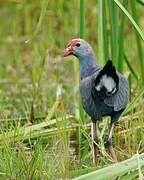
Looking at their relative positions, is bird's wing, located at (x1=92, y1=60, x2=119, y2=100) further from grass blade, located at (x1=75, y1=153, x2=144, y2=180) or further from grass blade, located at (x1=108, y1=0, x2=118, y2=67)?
grass blade, located at (x1=108, y1=0, x2=118, y2=67)

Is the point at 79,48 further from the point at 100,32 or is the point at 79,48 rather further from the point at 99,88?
the point at 99,88

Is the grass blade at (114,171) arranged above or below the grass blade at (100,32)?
below

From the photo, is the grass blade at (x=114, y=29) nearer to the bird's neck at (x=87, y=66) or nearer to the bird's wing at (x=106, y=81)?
the bird's neck at (x=87, y=66)

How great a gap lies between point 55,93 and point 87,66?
4.98 ft

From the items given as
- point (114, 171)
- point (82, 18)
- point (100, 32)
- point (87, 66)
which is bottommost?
point (114, 171)

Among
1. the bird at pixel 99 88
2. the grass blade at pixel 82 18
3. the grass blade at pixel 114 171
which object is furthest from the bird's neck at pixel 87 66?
the grass blade at pixel 114 171

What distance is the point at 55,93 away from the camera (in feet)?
17.2

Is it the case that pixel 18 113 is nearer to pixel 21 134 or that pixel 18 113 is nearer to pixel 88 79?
pixel 21 134

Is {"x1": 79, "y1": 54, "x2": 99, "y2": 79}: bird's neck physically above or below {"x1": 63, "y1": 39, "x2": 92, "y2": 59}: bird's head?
below

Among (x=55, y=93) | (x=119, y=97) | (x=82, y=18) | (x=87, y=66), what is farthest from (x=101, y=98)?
(x=55, y=93)

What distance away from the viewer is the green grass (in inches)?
136

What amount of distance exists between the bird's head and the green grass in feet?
0.68

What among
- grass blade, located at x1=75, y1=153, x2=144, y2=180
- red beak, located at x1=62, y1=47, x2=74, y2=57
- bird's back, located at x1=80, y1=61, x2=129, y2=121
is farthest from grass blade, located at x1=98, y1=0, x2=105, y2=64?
grass blade, located at x1=75, y1=153, x2=144, y2=180

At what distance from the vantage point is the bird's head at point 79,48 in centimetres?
373
